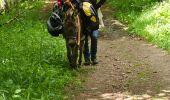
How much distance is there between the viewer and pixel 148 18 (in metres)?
17.9

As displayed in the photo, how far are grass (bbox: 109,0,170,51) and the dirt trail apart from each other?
45 cm

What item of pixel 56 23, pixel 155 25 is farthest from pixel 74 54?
pixel 155 25

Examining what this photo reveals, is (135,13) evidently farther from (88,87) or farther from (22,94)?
(22,94)

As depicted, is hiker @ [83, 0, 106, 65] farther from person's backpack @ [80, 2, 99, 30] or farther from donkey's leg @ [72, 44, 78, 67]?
donkey's leg @ [72, 44, 78, 67]

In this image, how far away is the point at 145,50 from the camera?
1341cm

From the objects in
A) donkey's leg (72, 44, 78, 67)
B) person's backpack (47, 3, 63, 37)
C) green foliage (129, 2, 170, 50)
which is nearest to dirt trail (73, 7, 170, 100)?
green foliage (129, 2, 170, 50)

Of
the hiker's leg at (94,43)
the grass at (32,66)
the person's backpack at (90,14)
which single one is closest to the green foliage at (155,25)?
the hiker's leg at (94,43)

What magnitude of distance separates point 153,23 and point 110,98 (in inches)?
364

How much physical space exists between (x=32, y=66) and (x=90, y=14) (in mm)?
1874

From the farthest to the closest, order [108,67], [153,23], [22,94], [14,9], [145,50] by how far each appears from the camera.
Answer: [14,9], [153,23], [145,50], [108,67], [22,94]

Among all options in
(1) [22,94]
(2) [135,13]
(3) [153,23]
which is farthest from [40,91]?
(2) [135,13]

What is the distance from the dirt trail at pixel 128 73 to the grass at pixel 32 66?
60 cm

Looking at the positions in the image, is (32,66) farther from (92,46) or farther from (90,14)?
(92,46)

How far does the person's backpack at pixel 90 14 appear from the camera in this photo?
10.0 meters
